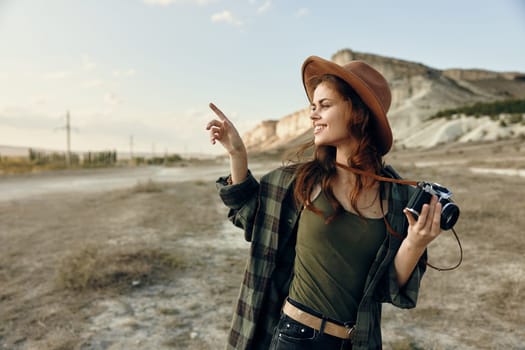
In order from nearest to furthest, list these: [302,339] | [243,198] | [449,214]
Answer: [449,214]
[302,339]
[243,198]

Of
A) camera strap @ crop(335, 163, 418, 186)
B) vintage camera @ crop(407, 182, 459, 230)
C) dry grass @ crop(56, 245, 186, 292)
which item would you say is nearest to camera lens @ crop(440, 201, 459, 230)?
vintage camera @ crop(407, 182, 459, 230)

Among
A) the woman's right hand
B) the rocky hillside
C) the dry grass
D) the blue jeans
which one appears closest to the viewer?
the blue jeans

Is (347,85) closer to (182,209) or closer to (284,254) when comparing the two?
(284,254)

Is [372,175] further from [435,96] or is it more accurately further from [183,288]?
[435,96]

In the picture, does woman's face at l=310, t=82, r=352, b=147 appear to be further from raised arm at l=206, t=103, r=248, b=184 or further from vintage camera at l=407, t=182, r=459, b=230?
vintage camera at l=407, t=182, r=459, b=230

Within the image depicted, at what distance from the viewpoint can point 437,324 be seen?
3977mm

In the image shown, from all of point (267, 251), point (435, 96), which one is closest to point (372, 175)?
point (267, 251)

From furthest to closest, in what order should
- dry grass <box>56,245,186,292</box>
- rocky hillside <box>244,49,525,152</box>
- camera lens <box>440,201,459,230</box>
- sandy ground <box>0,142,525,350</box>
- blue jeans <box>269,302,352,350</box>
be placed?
rocky hillside <box>244,49,525,152</box> < dry grass <box>56,245,186,292</box> < sandy ground <box>0,142,525,350</box> < blue jeans <box>269,302,352,350</box> < camera lens <box>440,201,459,230</box>

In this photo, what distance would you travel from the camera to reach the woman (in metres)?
1.59

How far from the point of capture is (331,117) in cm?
169

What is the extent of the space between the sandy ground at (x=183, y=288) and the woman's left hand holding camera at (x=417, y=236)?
2.28 meters

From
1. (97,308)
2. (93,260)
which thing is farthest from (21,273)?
(97,308)

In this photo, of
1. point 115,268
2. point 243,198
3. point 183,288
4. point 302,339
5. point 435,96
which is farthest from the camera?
point 435,96

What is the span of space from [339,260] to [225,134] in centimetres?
72
